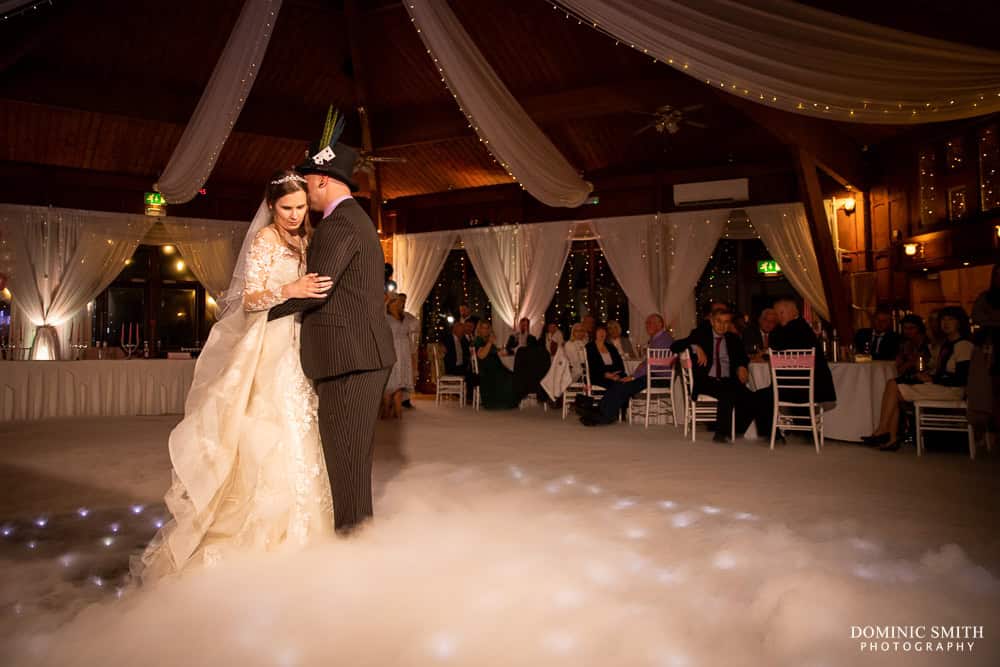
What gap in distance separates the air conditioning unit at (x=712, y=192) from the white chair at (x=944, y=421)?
207 inches

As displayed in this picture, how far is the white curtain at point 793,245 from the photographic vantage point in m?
9.12

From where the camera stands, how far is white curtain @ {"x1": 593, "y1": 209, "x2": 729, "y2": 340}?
972 cm

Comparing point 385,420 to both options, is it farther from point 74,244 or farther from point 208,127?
point 74,244

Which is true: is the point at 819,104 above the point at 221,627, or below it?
above

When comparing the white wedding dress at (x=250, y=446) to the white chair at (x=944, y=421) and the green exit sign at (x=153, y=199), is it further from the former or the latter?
the green exit sign at (x=153, y=199)

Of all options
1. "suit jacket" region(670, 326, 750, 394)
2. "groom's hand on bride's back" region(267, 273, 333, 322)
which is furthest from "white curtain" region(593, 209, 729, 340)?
"groom's hand on bride's back" region(267, 273, 333, 322)

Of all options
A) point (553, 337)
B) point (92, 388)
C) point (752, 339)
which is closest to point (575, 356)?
point (553, 337)

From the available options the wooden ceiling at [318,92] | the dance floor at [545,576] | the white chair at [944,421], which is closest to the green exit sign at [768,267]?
the wooden ceiling at [318,92]

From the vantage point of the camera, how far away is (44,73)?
313 inches

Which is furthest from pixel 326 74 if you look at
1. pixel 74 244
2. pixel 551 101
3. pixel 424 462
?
pixel 424 462

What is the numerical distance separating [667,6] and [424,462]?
10.5 ft

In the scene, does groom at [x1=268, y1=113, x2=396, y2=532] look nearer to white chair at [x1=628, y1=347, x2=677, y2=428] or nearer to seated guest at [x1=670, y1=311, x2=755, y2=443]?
seated guest at [x1=670, y1=311, x2=755, y2=443]

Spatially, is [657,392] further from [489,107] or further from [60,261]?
[60,261]

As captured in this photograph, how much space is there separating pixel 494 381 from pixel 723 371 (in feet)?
11.6
